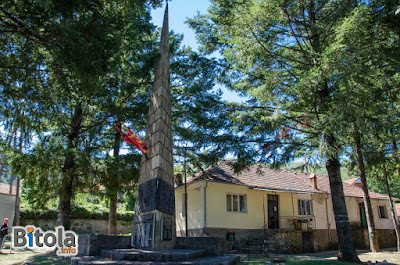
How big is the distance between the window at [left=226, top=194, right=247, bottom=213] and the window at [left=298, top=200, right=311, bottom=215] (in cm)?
478

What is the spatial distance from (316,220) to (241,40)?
15.3m

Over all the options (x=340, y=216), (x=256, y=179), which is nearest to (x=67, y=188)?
(x=340, y=216)

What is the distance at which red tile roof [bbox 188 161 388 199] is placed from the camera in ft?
57.5

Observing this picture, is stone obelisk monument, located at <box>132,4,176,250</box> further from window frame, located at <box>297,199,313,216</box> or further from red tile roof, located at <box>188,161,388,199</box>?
window frame, located at <box>297,199,313,216</box>

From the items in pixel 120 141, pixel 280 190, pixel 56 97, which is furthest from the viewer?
pixel 280 190

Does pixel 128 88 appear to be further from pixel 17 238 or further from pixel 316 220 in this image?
pixel 316 220

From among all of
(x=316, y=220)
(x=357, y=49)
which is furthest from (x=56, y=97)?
(x=316, y=220)

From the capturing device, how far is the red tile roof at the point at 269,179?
17.5m

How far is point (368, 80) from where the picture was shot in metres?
8.09

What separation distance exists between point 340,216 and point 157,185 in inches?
248

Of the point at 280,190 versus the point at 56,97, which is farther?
the point at 280,190

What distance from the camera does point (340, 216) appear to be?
945cm

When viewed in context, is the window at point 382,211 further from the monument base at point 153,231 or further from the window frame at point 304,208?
the monument base at point 153,231

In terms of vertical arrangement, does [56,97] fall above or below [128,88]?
below
